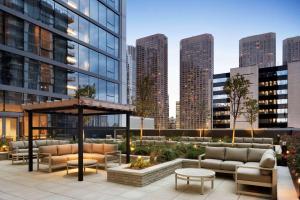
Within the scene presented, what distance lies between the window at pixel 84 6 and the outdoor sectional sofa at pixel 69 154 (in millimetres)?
18097

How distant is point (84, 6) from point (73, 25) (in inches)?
107

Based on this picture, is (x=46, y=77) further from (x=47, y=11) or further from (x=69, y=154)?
(x=69, y=154)

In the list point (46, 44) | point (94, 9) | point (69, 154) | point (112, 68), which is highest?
point (94, 9)

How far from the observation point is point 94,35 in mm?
25844

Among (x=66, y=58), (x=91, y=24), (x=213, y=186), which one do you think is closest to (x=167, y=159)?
(x=213, y=186)

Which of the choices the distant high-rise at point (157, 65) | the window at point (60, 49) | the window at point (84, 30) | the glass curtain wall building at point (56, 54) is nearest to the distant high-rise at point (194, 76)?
the distant high-rise at point (157, 65)

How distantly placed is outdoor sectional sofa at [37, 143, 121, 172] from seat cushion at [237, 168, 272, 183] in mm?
4924

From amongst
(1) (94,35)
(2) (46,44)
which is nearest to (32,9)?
(2) (46,44)

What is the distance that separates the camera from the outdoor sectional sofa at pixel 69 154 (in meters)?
9.10

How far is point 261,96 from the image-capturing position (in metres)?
74.5

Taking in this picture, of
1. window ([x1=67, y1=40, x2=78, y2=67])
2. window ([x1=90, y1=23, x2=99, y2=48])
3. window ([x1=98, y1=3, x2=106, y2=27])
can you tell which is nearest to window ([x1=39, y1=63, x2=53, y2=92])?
window ([x1=67, y1=40, x2=78, y2=67])

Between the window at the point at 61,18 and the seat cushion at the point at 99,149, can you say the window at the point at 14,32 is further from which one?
the seat cushion at the point at 99,149

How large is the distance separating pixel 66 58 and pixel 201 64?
15366cm

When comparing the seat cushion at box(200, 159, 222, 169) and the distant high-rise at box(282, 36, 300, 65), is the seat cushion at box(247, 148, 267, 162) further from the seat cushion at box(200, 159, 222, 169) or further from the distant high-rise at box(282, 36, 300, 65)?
the distant high-rise at box(282, 36, 300, 65)
